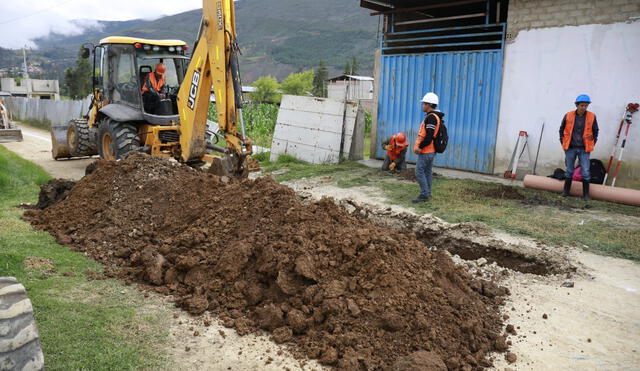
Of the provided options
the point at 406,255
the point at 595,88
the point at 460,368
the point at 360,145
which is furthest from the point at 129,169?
the point at 595,88

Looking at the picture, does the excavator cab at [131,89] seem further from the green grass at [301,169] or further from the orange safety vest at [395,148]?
the orange safety vest at [395,148]

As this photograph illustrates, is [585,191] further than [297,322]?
Yes

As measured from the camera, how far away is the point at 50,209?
670 centimetres

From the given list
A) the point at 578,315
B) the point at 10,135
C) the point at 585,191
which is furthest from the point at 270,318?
the point at 10,135

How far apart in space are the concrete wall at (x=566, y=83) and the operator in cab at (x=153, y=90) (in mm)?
7333

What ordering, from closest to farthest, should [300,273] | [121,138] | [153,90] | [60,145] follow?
[300,273] → [121,138] → [153,90] → [60,145]

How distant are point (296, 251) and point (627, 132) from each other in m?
7.76

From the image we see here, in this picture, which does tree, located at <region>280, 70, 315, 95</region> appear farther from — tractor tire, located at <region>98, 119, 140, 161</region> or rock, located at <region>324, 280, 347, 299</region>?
rock, located at <region>324, 280, 347, 299</region>

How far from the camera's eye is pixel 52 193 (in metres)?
7.10

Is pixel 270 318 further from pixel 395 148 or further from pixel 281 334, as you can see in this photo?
pixel 395 148

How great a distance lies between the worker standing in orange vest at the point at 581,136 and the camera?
27.3 feet

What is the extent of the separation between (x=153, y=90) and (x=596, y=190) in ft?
28.2

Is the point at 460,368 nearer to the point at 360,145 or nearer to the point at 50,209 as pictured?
the point at 50,209

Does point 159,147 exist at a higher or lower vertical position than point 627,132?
lower
